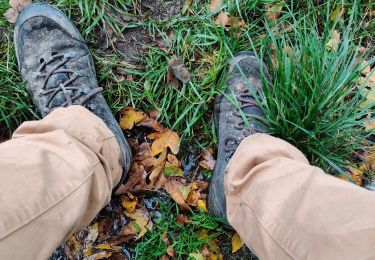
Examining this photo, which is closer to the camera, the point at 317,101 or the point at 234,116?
the point at 317,101

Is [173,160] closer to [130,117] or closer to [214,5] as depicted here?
[130,117]

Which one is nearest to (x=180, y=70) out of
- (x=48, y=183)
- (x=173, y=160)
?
(x=173, y=160)

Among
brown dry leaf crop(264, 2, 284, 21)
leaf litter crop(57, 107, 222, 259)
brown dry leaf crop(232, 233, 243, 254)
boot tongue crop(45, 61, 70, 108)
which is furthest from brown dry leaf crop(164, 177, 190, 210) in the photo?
brown dry leaf crop(264, 2, 284, 21)

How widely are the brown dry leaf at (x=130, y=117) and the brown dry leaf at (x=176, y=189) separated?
345 millimetres

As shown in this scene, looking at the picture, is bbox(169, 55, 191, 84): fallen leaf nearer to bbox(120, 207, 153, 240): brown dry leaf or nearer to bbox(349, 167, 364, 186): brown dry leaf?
bbox(120, 207, 153, 240): brown dry leaf

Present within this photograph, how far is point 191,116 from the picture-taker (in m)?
2.03

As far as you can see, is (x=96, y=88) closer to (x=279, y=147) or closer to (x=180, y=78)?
(x=180, y=78)

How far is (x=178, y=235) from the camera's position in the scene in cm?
196

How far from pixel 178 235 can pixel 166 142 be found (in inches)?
18.3

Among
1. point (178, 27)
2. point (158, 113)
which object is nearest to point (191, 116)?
point (158, 113)

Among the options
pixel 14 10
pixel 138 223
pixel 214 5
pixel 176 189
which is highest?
pixel 214 5

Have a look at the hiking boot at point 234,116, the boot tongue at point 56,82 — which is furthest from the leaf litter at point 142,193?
the boot tongue at point 56,82

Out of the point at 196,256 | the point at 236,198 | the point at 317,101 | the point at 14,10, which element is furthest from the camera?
the point at 14,10

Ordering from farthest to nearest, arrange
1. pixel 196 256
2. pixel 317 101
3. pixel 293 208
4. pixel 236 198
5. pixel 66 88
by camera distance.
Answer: pixel 66 88 < pixel 196 256 < pixel 317 101 < pixel 236 198 < pixel 293 208
